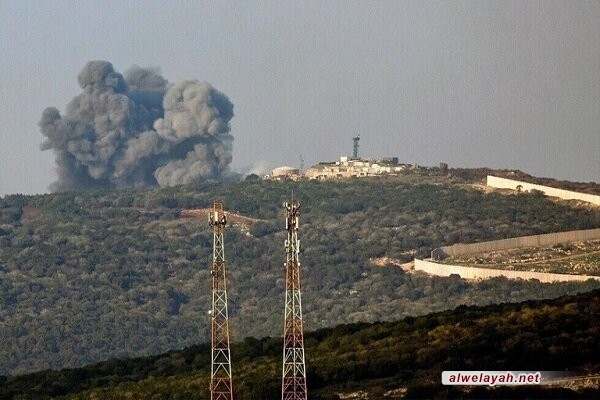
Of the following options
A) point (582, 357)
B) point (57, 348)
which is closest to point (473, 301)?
point (57, 348)

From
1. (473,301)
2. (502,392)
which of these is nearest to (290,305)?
(502,392)

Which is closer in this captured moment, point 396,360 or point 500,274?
point 396,360

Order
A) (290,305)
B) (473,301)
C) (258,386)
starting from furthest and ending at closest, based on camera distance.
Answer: (473,301) → (258,386) → (290,305)

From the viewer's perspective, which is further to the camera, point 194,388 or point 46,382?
point 46,382

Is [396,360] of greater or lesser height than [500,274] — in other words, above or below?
below

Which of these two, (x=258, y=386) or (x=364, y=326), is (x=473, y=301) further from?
(x=258, y=386)

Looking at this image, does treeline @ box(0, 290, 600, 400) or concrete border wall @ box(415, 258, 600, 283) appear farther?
concrete border wall @ box(415, 258, 600, 283)

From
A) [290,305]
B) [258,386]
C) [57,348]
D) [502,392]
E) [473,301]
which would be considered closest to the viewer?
[290,305]

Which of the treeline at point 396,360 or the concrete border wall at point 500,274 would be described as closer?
the treeline at point 396,360
